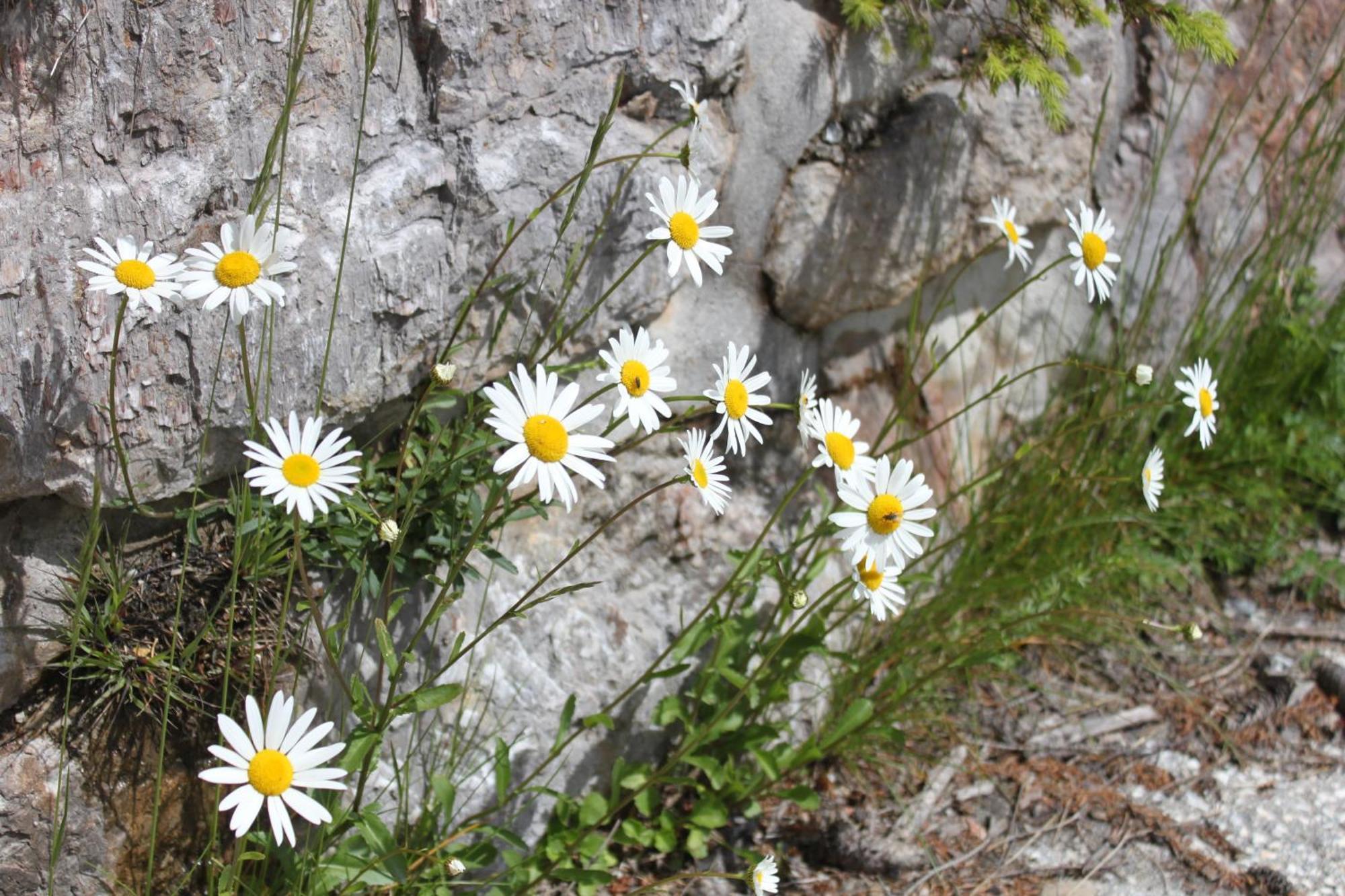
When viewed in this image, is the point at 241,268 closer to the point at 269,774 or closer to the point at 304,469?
Answer: the point at 304,469

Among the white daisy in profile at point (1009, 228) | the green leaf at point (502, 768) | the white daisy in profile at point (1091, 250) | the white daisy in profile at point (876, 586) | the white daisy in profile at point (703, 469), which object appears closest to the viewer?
the white daisy in profile at point (703, 469)

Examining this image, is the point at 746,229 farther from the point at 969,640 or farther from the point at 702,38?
the point at 969,640

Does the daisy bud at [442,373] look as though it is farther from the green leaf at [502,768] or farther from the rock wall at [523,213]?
the green leaf at [502,768]

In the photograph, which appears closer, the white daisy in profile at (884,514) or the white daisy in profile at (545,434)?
the white daisy in profile at (545,434)

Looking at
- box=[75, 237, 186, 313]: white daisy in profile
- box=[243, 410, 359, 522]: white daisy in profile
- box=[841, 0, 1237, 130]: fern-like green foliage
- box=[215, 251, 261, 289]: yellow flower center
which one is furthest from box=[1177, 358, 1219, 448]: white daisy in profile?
box=[75, 237, 186, 313]: white daisy in profile

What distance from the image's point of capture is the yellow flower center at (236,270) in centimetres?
170

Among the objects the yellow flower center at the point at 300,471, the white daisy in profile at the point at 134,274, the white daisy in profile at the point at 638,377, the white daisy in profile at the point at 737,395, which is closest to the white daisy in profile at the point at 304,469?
the yellow flower center at the point at 300,471

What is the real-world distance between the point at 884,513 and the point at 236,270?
1103mm

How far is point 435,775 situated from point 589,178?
1.22 m

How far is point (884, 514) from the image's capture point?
6.38ft

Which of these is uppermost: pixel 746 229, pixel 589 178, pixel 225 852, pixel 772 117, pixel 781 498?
pixel 772 117

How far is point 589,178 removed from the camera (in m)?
2.37

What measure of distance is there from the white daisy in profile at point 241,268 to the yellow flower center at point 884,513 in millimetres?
1016

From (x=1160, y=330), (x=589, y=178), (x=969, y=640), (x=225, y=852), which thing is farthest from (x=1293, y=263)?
(x=225, y=852)
